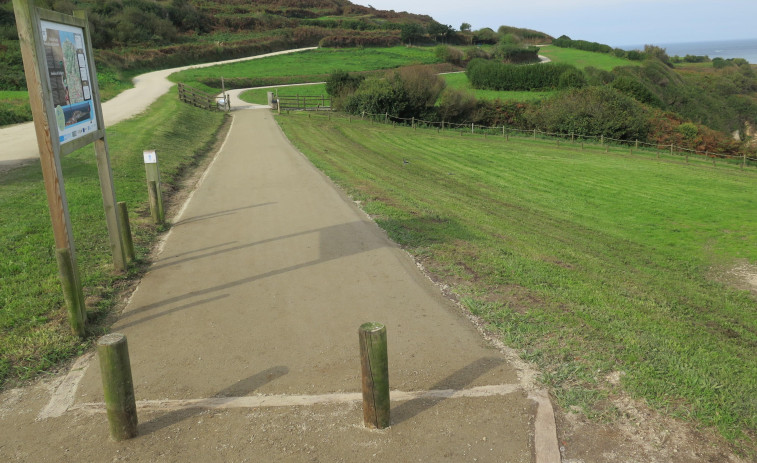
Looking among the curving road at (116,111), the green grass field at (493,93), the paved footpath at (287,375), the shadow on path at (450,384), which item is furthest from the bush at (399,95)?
the shadow on path at (450,384)

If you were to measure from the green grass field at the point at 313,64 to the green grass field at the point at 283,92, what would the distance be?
4.86 m

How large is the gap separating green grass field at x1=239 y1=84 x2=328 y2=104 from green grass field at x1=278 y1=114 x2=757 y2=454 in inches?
839

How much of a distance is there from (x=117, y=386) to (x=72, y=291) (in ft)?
6.69

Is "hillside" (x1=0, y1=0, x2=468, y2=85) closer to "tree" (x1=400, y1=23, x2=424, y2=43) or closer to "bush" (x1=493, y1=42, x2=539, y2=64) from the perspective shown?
"tree" (x1=400, y1=23, x2=424, y2=43)

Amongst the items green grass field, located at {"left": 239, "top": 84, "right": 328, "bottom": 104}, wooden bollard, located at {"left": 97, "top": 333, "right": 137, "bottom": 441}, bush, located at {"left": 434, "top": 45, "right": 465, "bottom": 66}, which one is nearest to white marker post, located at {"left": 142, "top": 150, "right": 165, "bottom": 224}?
wooden bollard, located at {"left": 97, "top": 333, "right": 137, "bottom": 441}

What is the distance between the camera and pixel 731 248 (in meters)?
13.2

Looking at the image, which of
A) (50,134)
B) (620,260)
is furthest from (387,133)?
(50,134)

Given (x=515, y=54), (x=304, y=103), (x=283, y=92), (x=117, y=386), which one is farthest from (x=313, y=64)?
(x=117, y=386)

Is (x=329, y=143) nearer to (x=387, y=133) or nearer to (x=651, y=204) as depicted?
(x=387, y=133)

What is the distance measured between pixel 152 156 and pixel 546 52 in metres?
96.0

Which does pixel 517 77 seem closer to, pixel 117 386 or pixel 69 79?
pixel 69 79

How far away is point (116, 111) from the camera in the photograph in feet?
91.9

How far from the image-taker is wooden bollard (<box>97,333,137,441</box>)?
421cm

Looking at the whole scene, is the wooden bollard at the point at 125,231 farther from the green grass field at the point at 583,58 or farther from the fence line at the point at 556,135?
the green grass field at the point at 583,58
